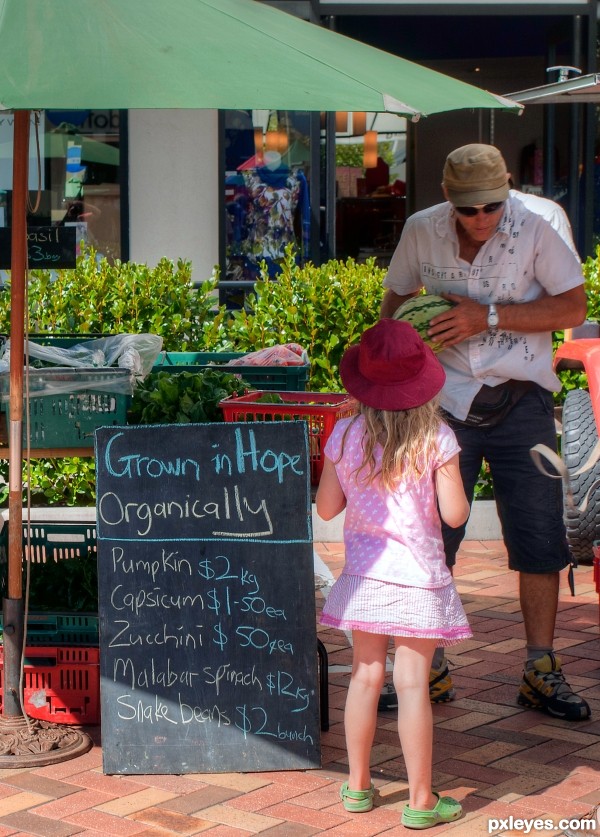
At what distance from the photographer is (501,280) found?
4160mm

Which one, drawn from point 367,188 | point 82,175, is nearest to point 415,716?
point 82,175

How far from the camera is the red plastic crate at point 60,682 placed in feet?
13.6

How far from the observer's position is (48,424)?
416 centimetres

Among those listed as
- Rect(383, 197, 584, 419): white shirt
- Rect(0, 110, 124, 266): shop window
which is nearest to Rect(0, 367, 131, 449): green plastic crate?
Rect(383, 197, 584, 419): white shirt

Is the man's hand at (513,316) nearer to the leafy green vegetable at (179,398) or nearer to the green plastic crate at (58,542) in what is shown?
the leafy green vegetable at (179,398)

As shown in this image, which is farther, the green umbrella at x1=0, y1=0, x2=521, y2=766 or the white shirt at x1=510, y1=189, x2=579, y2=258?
the white shirt at x1=510, y1=189, x2=579, y2=258

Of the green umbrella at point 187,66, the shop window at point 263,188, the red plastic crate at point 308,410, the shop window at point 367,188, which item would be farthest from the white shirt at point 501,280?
the shop window at point 367,188

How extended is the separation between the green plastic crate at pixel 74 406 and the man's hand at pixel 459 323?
3.44 feet

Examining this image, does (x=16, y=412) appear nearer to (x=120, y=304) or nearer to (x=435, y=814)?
(x=435, y=814)

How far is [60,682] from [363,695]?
1.23 meters

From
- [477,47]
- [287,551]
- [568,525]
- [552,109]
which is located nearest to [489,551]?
[568,525]

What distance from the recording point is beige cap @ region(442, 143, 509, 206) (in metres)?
3.98

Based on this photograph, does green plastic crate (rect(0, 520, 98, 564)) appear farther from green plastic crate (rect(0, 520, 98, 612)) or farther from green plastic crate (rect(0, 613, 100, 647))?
green plastic crate (rect(0, 613, 100, 647))

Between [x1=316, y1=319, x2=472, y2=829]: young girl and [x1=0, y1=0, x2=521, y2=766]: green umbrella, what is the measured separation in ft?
2.19
